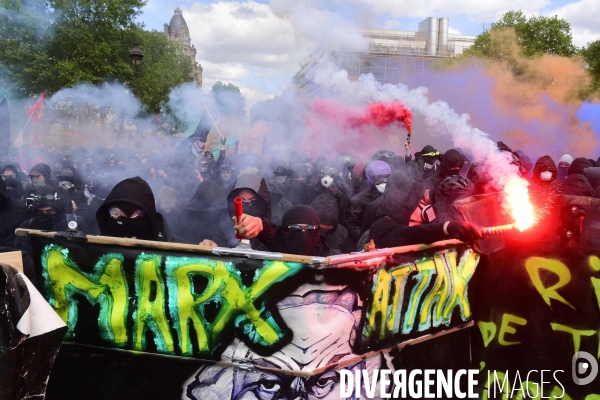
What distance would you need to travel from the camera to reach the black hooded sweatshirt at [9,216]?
16.4ft

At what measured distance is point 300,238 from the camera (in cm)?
365

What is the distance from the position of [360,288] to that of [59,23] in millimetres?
16530

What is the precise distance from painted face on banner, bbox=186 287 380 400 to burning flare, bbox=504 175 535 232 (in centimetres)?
127

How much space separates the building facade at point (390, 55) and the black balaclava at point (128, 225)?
471cm

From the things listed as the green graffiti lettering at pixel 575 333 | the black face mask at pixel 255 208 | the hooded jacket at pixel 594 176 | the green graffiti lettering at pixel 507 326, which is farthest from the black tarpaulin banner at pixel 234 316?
the hooded jacket at pixel 594 176

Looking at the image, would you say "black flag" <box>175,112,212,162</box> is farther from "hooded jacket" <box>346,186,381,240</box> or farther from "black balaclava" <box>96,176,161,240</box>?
"black balaclava" <box>96,176,161,240</box>

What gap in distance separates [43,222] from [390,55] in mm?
11024

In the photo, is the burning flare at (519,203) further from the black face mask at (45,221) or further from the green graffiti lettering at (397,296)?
the black face mask at (45,221)

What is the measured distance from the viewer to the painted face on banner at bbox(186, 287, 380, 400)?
254cm

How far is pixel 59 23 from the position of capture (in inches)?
617

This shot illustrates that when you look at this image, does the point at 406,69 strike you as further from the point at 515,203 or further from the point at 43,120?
the point at 515,203

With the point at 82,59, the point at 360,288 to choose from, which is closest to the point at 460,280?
the point at 360,288

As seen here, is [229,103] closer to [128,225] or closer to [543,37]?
[128,225]

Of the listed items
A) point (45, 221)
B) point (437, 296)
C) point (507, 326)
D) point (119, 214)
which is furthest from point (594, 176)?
point (45, 221)
